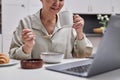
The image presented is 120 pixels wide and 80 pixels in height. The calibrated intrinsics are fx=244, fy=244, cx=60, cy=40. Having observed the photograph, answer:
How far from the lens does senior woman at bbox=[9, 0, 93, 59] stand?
1.54 meters

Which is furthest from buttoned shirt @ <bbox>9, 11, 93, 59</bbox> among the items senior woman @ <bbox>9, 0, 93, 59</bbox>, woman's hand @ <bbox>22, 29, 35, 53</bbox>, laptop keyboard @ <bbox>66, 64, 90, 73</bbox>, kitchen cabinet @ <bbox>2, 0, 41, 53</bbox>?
kitchen cabinet @ <bbox>2, 0, 41, 53</bbox>

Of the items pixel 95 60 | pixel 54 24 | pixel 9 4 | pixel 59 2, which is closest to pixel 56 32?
pixel 54 24

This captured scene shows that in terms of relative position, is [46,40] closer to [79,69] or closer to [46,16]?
[46,16]

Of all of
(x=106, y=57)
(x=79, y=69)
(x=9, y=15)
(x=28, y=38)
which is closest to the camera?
(x=106, y=57)

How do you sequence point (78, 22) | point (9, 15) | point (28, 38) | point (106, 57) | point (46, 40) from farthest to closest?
point (9, 15) → point (46, 40) → point (78, 22) → point (28, 38) → point (106, 57)

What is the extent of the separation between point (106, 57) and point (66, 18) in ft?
2.21

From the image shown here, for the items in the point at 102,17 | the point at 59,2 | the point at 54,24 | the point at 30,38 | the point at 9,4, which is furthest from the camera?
the point at 102,17

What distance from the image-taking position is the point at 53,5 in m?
1.57

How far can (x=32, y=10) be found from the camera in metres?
3.77

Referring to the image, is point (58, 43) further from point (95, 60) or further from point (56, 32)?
point (95, 60)

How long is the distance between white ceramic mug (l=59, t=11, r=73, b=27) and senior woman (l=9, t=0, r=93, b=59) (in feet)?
0.11

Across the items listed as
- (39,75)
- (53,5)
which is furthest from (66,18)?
(39,75)

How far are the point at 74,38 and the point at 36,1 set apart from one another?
221 centimetres

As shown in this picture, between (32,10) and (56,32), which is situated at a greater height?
(32,10)
